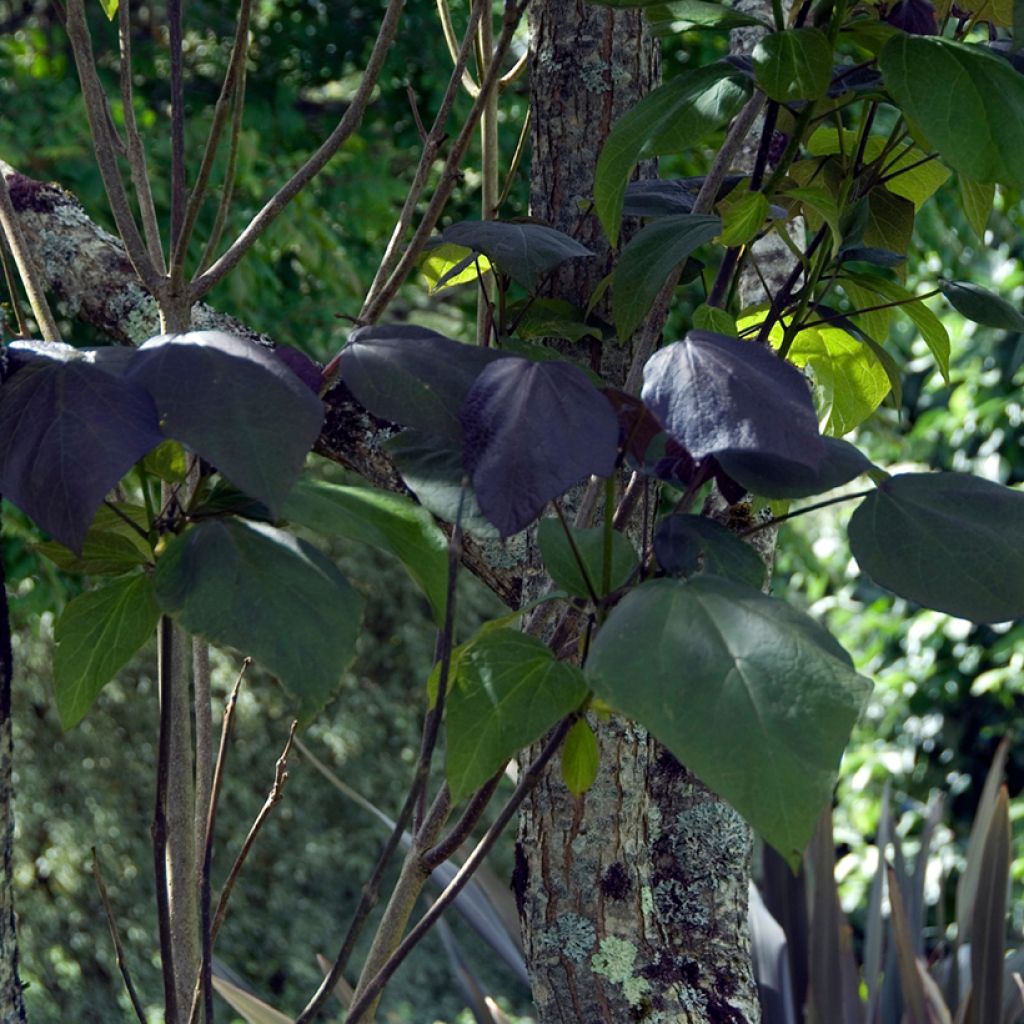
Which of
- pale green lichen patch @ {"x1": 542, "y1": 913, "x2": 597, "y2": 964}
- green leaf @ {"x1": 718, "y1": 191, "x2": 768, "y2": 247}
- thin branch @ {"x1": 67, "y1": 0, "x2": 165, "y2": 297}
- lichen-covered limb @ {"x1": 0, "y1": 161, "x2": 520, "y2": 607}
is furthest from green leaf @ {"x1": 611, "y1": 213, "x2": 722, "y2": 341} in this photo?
pale green lichen patch @ {"x1": 542, "y1": 913, "x2": 597, "y2": 964}

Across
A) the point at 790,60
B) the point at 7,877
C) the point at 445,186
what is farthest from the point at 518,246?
the point at 7,877

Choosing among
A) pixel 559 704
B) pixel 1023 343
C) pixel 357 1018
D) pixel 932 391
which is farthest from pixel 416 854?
pixel 932 391

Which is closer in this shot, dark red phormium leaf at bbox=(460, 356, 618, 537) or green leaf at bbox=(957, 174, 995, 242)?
dark red phormium leaf at bbox=(460, 356, 618, 537)

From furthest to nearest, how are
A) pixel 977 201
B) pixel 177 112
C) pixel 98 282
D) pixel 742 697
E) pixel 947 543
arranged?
pixel 98 282
pixel 977 201
pixel 177 112
pixel 947 543
pixel 742 697

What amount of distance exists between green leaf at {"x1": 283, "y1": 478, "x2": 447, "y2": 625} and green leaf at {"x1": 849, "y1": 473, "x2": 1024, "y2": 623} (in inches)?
6.2

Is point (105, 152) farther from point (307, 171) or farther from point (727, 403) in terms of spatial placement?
point (727, 403)

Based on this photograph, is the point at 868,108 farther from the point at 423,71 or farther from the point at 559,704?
the point at 423,71

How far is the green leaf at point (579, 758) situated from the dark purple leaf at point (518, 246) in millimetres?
223

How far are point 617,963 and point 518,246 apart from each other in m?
0.51

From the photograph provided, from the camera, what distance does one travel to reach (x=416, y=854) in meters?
0.67

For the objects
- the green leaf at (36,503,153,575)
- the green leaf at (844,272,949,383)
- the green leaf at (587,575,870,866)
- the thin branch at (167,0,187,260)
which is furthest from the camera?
the green leaf at (844,272,949,383)

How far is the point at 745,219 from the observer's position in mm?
646

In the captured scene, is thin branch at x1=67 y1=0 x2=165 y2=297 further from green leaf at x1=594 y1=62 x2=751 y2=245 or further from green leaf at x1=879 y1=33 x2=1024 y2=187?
green leaf at x1=879 y1=33 x2=1024 y2=187

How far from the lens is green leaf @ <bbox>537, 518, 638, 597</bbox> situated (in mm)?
506
